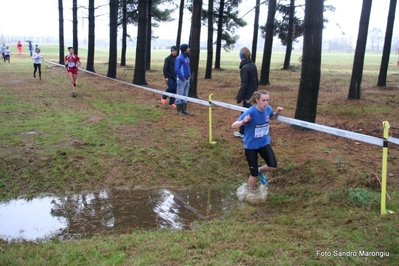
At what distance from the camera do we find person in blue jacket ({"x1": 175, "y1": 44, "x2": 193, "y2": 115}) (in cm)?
1059

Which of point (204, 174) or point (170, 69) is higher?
point (170, 69)

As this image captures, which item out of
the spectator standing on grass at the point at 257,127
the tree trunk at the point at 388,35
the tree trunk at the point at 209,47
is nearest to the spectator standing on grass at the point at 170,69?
the spectator standing on grass at the point at 257,127

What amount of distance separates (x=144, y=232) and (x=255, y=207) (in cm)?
180

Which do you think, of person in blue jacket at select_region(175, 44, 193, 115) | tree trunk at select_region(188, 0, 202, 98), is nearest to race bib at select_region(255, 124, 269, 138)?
person in blue jacket at select_region(175, 44, 193, 115)

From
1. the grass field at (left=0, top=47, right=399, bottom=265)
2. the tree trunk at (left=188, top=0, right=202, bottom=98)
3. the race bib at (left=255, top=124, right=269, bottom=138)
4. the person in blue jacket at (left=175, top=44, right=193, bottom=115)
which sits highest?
the tree trunk at (left=188, top=0, right=202, bottom=98)

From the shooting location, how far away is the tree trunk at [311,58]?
27.7 feet

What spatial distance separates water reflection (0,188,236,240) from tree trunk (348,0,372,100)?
8.94 meters

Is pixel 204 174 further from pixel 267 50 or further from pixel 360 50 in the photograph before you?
pixel 267 50

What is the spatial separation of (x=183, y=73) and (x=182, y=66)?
214 millimetres

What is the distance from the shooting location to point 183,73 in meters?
10.8

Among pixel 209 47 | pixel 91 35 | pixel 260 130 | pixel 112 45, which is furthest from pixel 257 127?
pixel 91 35

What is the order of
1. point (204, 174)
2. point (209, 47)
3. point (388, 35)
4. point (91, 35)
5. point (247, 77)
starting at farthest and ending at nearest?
point (91, 35), point (209, 47), point (388, 35), point (247, 77), point (204, 174)

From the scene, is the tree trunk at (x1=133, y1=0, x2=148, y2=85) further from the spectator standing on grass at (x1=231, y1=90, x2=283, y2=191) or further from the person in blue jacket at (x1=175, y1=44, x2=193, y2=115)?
the spectator standing on grass at (x1=231, y1=90, x2=283, y2=191)

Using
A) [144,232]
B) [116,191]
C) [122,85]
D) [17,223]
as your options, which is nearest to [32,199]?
[17,223]
